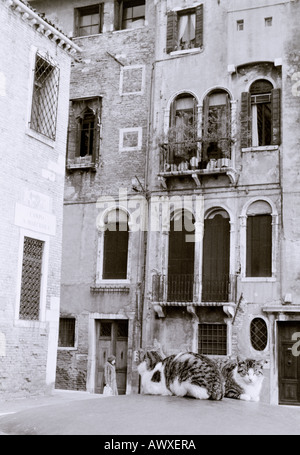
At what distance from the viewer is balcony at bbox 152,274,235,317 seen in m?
19.5

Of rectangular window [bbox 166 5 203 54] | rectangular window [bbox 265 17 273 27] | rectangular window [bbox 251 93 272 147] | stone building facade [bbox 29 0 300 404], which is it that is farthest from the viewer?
rectangular window [bbox 166 5 203 54]

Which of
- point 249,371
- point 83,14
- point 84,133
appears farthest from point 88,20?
point 249,371

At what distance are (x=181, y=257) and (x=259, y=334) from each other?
350 centimetres

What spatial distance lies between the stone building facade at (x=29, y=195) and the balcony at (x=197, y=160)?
4.62 meters

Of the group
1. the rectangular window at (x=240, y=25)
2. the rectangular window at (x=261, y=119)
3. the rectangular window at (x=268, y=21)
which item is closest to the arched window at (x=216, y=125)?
the rectangular window at (x=261, y=119)

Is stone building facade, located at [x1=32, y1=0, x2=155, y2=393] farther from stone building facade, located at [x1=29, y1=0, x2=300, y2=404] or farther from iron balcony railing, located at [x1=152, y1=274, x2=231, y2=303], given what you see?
iron balcony railing, located at [x1=152, y1=274, x2=231, y2=303]

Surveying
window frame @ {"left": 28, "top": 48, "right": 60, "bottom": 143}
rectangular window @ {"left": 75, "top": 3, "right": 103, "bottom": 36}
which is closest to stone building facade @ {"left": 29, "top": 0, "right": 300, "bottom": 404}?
rectangular window @ {"left": 75, "top": 3, "right": 103, "bottom": 36}

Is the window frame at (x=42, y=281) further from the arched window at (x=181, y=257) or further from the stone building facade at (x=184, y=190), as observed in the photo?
the arched window at (x=181, y=257)

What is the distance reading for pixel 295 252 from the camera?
19266 mm

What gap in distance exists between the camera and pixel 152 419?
10.8 feet

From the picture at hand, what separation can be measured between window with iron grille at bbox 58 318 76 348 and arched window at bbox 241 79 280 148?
8.24 m

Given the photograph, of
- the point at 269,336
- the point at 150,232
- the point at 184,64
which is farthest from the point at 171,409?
the point at 184,64
